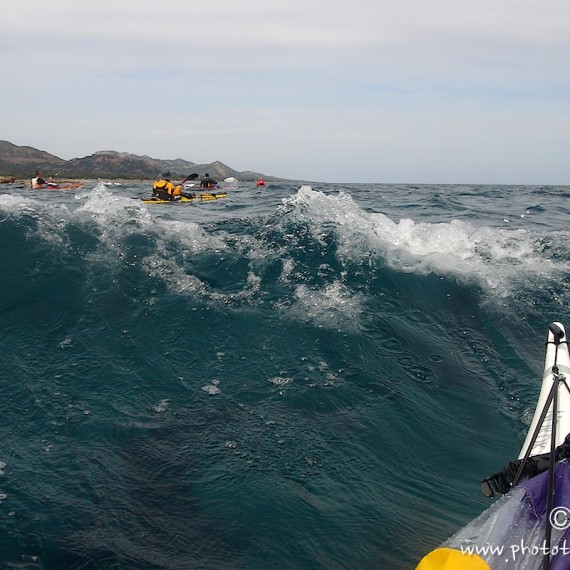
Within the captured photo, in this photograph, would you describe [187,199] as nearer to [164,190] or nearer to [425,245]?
[164,190]

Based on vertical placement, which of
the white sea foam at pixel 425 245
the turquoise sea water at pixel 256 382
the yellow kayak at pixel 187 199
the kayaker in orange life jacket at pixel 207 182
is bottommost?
the turquoise sea water at pixel 256 382

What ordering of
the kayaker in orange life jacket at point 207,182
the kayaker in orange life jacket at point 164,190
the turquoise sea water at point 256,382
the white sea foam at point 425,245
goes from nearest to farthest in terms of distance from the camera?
1. the turquoise sea water at point 256,382
2. the white sea foam at point 425,245
3. the kayaker in orange life jacket at point 164,190
4. the kayaker in orange life jacket at point 207,182

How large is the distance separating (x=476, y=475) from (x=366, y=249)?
6191mm

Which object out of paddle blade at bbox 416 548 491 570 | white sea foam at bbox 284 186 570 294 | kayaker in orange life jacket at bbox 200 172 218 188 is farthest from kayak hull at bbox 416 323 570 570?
kayaker in orange life jacket at bbox 200 172 218 188

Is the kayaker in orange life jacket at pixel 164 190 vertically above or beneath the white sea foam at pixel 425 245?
above

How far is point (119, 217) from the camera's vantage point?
11.3m

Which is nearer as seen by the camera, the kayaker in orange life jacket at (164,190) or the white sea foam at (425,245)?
the white sea foam at (425,245)

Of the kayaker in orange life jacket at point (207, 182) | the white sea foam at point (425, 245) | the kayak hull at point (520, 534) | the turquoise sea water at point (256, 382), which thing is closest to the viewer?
the kayak hull at point (520, 534)

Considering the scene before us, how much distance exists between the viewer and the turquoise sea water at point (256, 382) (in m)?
4.47

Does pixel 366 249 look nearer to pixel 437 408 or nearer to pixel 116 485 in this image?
pixel 437 408

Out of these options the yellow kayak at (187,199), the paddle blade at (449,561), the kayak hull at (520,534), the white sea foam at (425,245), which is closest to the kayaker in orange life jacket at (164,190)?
the yellow kayak at (187,199)

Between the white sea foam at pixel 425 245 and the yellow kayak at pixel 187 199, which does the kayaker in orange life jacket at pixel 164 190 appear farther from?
the white sea foam at pixel 425 245

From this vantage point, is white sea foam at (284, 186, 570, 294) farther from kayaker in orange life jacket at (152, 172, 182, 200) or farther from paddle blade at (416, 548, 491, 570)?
kayaker in orange life jacket at (152, 172, 182, 200)

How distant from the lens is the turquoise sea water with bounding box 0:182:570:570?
14.7ft
